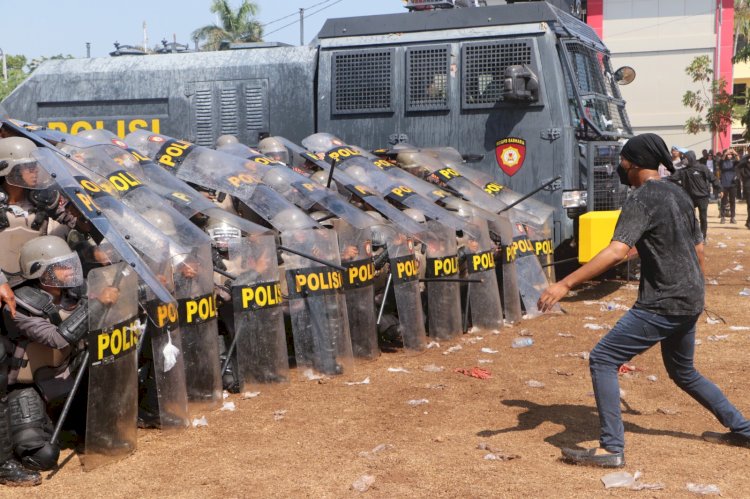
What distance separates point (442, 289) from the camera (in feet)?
31.9

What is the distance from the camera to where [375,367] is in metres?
8.70

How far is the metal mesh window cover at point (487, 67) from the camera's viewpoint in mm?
12156

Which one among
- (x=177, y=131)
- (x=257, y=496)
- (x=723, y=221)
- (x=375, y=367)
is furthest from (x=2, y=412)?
(x=723, y=221)

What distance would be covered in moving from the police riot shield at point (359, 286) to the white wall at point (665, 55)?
1481 inches

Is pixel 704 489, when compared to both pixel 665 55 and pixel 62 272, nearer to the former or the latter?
pixel 62 272

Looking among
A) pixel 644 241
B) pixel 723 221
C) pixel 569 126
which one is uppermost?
pixel 569 126

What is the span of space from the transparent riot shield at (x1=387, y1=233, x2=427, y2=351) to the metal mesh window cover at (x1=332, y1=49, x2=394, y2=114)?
3765 millimetres

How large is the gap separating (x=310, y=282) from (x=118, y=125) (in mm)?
6290

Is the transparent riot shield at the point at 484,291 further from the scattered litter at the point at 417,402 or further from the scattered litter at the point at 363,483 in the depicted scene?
the scattered litter at the point at 363,483

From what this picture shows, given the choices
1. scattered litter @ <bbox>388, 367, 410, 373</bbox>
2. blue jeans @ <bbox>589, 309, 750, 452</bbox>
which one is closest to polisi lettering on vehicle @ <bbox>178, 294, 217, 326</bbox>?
scattered litter @ <bbox>388, 367, 410, 373</bbox>

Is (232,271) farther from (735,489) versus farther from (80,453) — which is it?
(735,489)

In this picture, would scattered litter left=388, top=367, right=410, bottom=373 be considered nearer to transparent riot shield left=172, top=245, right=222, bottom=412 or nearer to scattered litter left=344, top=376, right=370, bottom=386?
scattered litter left=344, top=376, right=370, bottom=386

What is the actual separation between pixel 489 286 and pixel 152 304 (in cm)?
458

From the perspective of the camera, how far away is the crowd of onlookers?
51.3 ft
